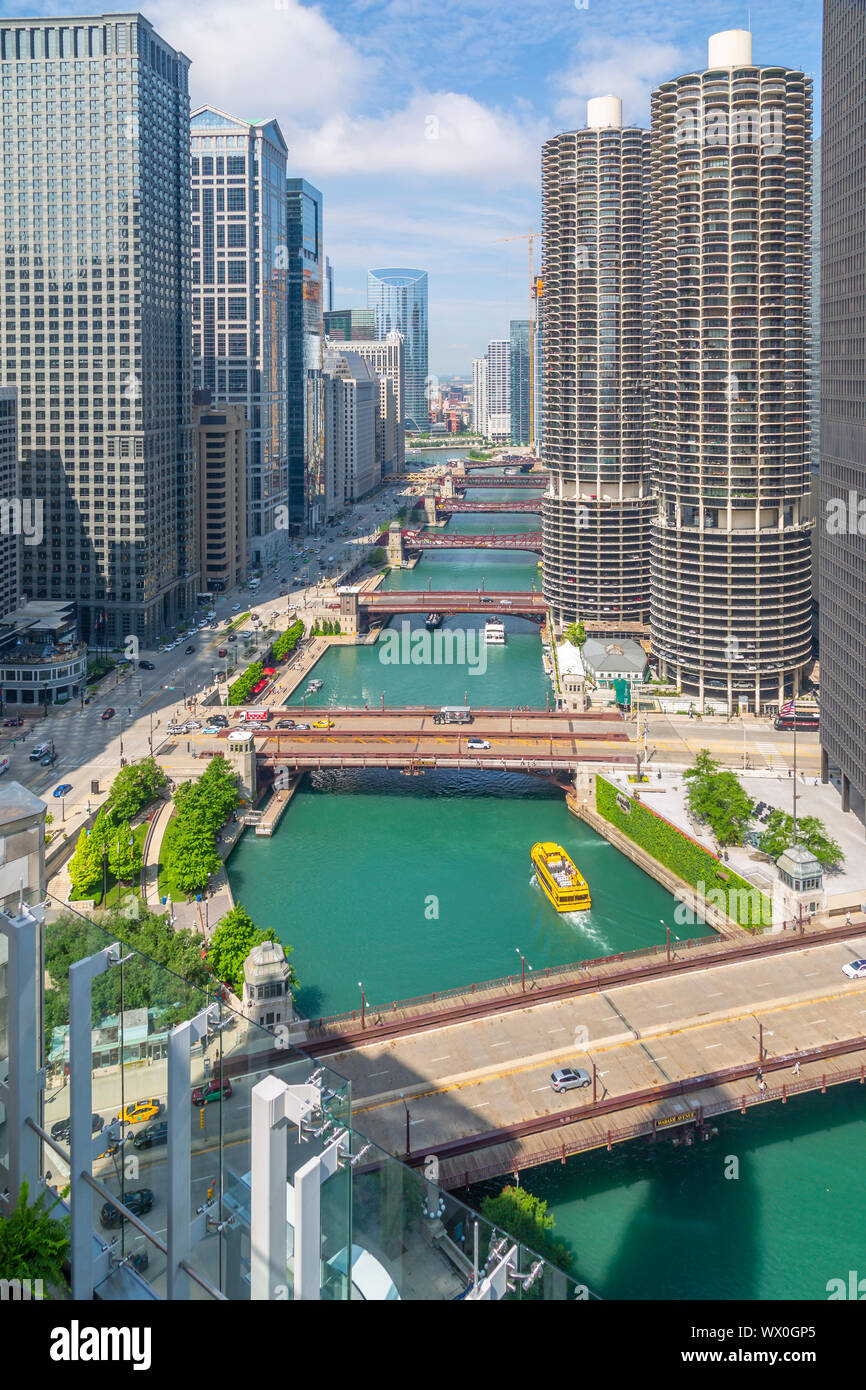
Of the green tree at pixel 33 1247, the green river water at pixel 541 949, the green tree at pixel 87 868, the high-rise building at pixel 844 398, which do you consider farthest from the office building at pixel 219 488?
the green tree at pixel 33 1247

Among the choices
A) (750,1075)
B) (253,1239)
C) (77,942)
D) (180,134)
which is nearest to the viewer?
(253,1239)

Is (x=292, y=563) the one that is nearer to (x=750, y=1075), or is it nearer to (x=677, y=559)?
(x=677, y=559)

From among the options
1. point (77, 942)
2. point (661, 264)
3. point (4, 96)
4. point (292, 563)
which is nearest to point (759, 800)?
point (661, 264)

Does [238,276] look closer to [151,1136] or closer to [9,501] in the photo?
[9,501]

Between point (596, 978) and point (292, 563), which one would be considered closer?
point (596, 978)

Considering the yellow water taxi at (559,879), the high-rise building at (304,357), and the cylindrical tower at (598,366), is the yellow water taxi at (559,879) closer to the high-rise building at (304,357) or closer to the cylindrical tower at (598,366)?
the cylindrical tower at (598,366)

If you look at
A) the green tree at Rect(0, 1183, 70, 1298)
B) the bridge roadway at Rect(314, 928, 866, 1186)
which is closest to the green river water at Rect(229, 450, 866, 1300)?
the bridge roadway at Rect(314, 928, 866, 1186)

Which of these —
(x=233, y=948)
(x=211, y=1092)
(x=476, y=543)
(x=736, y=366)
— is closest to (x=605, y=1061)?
(x=233, y=948)
